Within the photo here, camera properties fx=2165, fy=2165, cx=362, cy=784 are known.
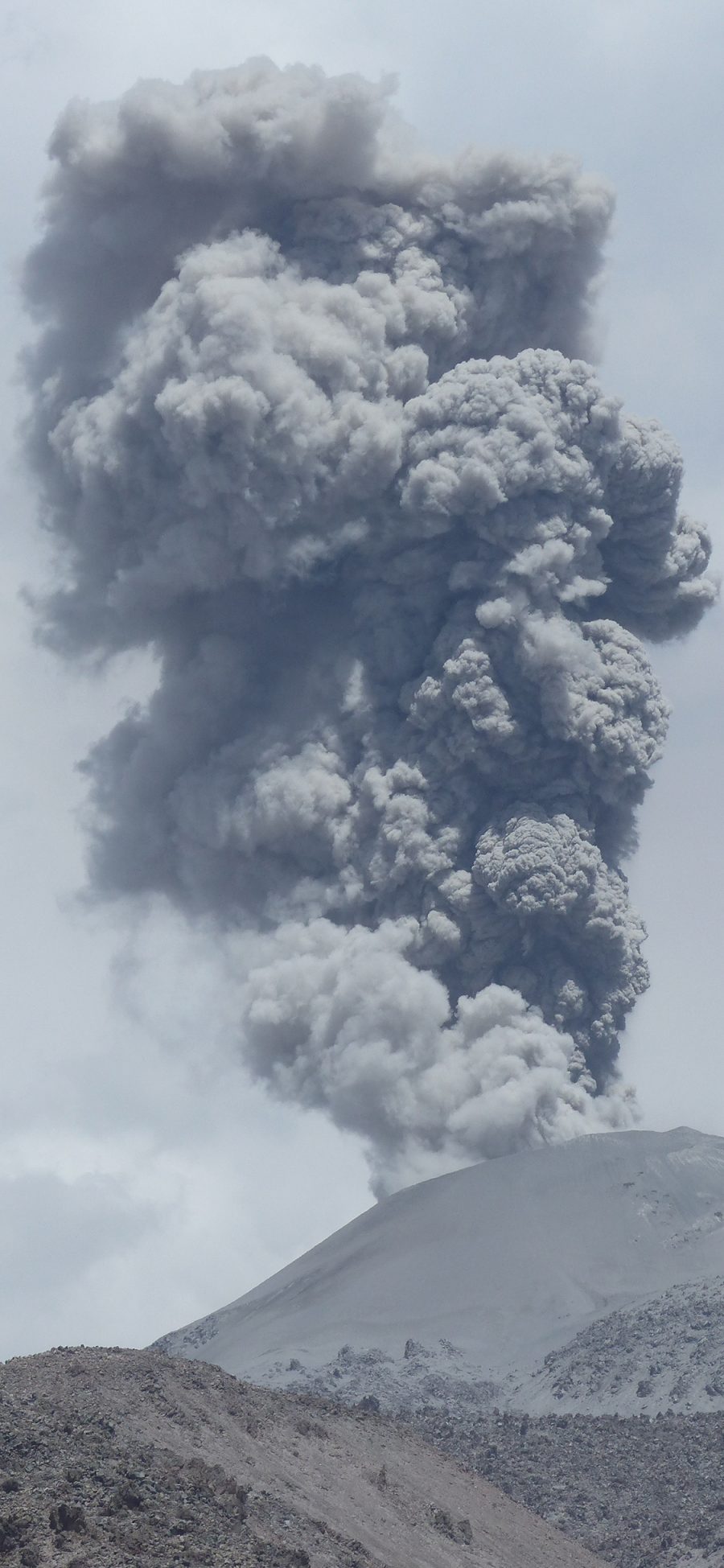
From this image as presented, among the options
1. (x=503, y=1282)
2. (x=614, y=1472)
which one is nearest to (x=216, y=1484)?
(x=614, y=1472)

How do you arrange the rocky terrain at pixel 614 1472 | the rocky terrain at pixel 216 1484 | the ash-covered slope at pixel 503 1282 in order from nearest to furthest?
1. the rocky terrain at pixel 216 1484
2. the rocky terrain at pixel 614 1472
3. the ash-covered slope at pixel 503 1282

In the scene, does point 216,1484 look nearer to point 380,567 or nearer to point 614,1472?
point 614,1472

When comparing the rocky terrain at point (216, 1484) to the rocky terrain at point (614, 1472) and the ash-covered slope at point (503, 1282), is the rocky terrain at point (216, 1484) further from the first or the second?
the ash-covered slope at point (503, 1282)

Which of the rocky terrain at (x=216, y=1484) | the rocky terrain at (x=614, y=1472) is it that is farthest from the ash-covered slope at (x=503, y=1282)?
the rocky terrain at (x=216, y=1484)

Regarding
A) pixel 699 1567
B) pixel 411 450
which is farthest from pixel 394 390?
pixel 699 1567

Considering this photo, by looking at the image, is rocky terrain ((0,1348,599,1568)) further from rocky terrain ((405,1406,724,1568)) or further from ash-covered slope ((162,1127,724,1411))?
ash-covered slope ((162,1127,724,1411))

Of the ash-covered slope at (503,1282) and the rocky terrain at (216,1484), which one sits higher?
the ash-covered slope at (503,1282)
